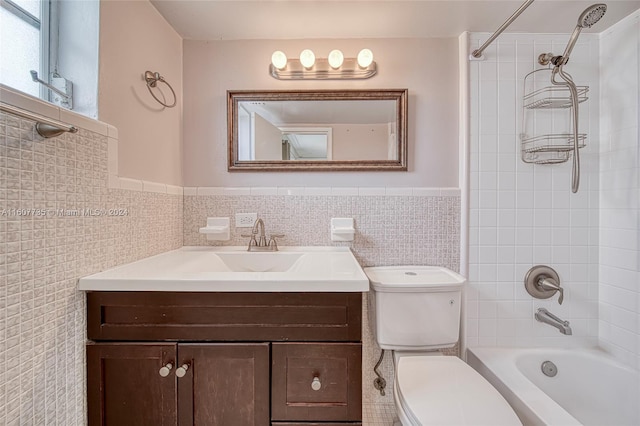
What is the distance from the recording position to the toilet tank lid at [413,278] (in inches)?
49.6

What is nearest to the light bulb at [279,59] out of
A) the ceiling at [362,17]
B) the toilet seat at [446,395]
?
the ceiling at [362,17]

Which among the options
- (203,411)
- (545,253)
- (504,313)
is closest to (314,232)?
(203,411)

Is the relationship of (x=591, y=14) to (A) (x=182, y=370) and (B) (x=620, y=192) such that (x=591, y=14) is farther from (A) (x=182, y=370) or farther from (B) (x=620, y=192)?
(A) (x=182, y=370)

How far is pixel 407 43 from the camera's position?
151 centimetres

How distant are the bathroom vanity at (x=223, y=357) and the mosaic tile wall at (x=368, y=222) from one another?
2.19ft

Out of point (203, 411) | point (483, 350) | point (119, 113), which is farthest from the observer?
point (483, 350)

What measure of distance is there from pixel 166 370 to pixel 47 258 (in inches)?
18.1

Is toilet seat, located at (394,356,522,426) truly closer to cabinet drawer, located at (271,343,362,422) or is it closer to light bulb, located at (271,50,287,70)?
cabinet drawer, located at (271,343,362,422)

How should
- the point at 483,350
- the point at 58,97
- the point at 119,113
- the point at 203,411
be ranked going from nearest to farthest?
the point at 203,411 → the point at 58,97 → the point at 119,113 → the point at 483,350

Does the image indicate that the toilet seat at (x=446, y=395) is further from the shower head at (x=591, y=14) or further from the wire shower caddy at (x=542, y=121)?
the shower head at (x=591, y=14)

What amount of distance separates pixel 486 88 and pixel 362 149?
75 centimetres

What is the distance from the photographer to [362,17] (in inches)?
53.3

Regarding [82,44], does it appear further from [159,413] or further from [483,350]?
[483,350]

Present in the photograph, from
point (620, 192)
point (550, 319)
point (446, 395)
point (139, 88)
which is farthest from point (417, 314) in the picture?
point (139, 88)
